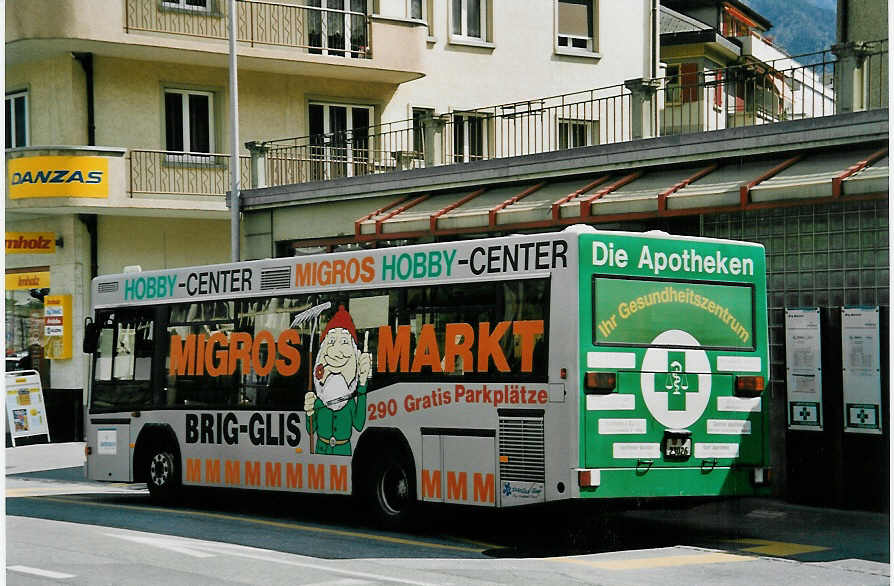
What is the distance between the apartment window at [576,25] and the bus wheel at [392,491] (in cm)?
2260

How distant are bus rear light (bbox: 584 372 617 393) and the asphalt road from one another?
40.8 inches

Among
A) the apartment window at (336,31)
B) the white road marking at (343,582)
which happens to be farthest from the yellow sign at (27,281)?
the white road marking at (343,582)

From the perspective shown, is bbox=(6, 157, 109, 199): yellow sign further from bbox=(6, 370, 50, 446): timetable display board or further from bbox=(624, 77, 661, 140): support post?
bbox=(624, 77, 661, 140): support post

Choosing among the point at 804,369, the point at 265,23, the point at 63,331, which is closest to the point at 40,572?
the point at 804,369

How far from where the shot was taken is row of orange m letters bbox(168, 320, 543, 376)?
12.6m

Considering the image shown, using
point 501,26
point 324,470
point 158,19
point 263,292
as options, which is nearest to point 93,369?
point 263,292

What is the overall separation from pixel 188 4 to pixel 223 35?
93 cm

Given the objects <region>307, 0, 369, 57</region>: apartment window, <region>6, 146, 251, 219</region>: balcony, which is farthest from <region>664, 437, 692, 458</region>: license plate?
<region>307, 0, 369, 57</region>: apartment window

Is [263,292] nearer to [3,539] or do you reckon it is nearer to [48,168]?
[3,539]

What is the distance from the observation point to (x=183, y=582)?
10.1 meters

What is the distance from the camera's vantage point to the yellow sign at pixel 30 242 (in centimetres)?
2888

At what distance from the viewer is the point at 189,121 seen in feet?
99.6

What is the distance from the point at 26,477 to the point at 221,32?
11.8 meters

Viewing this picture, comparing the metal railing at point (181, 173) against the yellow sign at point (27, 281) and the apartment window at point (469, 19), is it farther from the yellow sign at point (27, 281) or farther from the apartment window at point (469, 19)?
the apartment window at point (469, 19)
